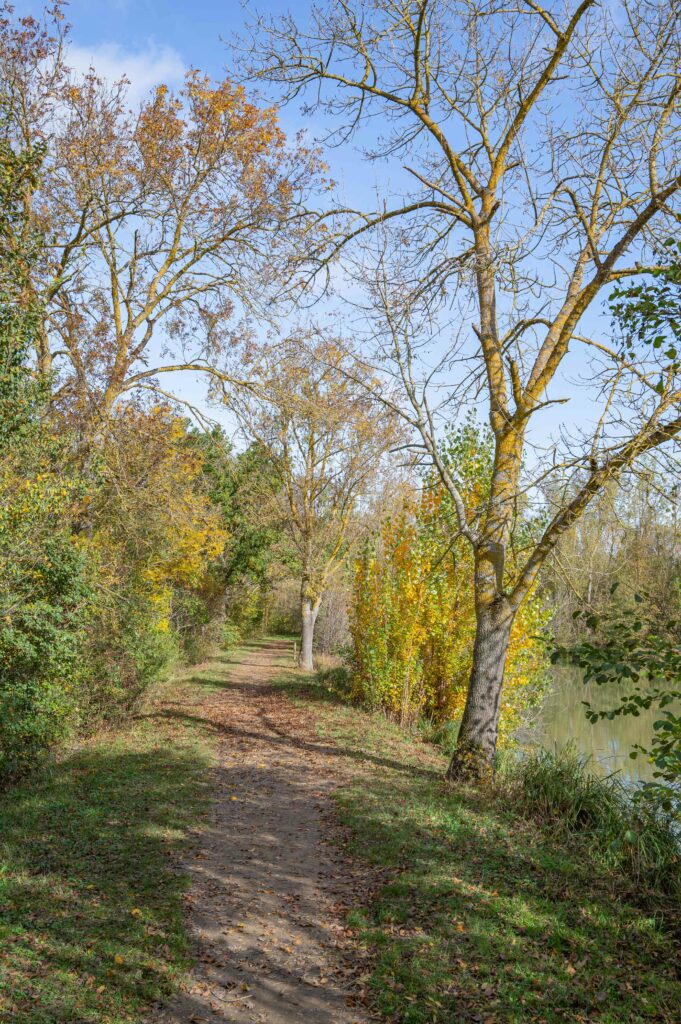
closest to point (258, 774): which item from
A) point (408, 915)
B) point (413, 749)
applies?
point (413, 749)

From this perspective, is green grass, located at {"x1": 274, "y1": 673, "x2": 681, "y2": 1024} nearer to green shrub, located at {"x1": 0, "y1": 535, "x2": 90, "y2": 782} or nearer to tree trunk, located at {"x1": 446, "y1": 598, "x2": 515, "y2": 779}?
tree trunk, located at {"x1": 446, "y1": 598, "x2": 515, "y2": 779}

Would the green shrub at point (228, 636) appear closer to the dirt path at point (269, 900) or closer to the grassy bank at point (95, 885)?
the dirt path at point (269, 900)

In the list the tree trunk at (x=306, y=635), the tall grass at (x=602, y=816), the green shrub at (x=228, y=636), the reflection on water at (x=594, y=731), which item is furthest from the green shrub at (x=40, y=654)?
the green shrub at (x=228, y=636)

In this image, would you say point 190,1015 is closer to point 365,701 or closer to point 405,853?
point 405,853

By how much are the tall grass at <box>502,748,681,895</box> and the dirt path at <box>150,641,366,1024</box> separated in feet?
7.72

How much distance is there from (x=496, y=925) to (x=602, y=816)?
256 centimetres

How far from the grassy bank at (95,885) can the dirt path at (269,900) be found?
233mm

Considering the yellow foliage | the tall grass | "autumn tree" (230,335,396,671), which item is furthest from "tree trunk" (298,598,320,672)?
the tall grass

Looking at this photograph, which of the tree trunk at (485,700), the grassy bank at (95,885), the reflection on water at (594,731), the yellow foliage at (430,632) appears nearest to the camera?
the grassy bank at (95,885)

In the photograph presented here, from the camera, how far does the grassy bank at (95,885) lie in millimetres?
4191

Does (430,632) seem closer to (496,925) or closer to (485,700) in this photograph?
(485,700)

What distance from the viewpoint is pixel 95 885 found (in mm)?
5668

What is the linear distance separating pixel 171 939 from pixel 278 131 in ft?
47.3

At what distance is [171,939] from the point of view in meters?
5.00
